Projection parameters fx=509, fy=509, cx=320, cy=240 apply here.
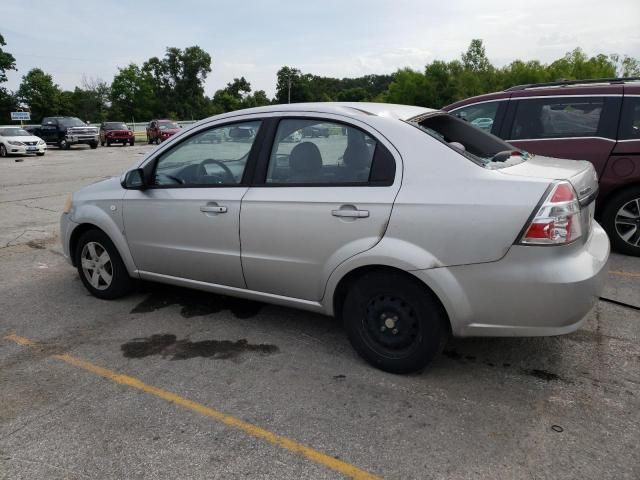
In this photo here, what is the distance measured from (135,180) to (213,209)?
2.87 feet

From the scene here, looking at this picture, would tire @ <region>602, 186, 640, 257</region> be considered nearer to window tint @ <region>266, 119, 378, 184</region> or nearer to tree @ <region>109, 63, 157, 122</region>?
window tint @ <region>266, 119, 378, 184</region>

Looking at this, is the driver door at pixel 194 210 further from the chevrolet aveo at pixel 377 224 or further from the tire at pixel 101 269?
the tire at pixel 101 269

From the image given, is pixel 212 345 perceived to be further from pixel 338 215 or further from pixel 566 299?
pixel 566 299

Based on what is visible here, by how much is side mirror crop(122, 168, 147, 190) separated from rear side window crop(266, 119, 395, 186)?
1.20 meters

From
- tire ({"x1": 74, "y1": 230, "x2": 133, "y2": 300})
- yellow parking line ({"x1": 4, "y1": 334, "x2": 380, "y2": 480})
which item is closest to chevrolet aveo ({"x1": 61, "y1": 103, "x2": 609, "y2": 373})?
tire ({"x1": 74, "y1": 230, "x2": 133, "y2": 300})

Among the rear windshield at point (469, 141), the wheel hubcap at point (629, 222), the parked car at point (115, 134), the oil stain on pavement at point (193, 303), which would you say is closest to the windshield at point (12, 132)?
the parked car at point (115, 134)

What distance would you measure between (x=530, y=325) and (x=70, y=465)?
8.10 feet

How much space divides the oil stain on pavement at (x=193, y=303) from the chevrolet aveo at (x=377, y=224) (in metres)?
0.38

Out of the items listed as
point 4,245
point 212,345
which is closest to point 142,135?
point 4,245

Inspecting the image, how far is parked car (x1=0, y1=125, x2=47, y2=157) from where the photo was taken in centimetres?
2403

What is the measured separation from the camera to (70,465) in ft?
8.02

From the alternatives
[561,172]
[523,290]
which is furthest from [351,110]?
[523,290]

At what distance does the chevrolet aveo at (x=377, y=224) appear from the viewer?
9.01ft

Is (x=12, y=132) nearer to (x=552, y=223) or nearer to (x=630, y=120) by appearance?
(x=630, y=120)
